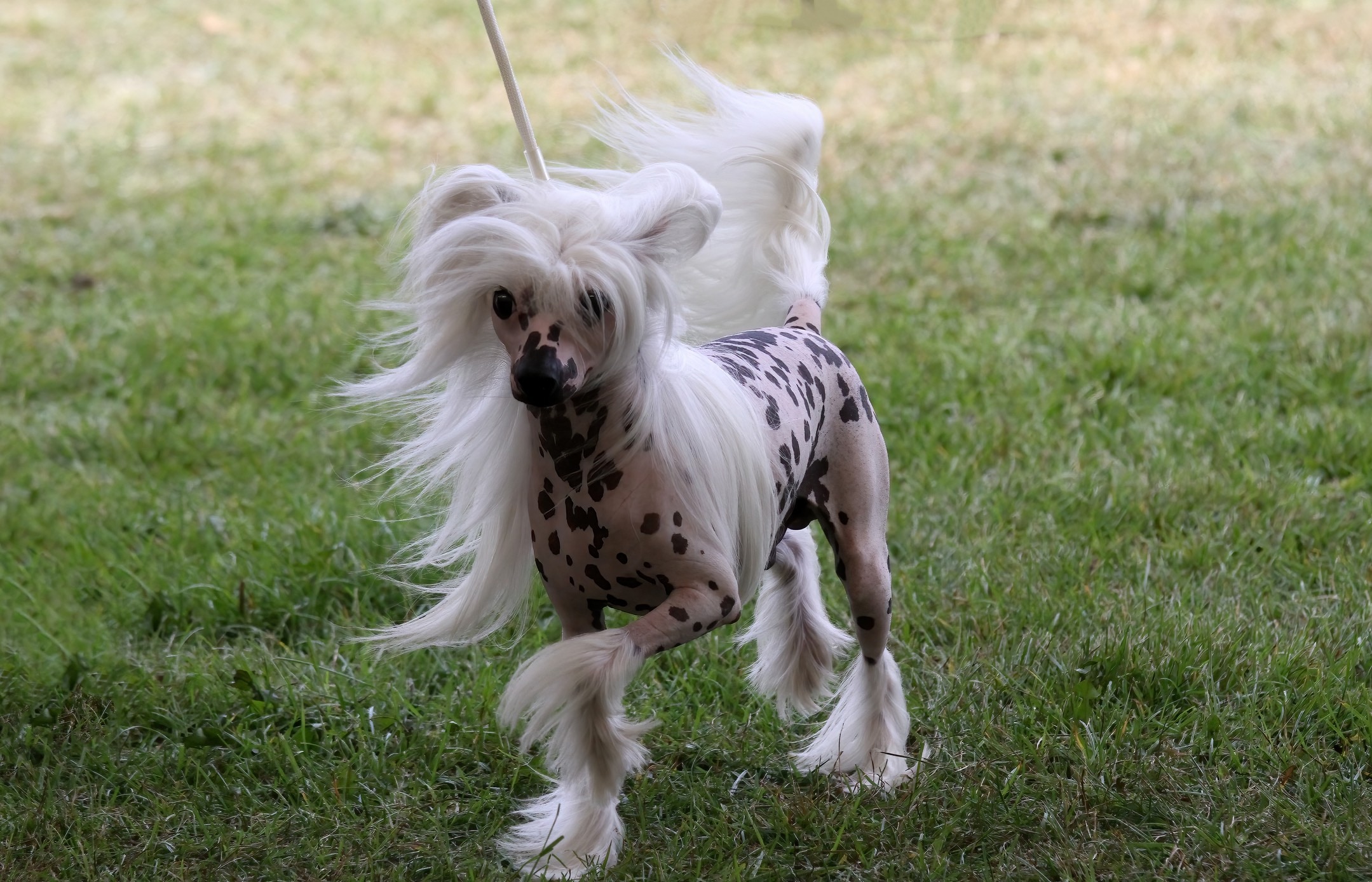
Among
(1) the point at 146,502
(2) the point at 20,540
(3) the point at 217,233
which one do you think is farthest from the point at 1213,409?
(3) the point at 217,233

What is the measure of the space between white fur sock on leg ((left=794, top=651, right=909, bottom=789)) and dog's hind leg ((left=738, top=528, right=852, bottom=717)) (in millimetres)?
74

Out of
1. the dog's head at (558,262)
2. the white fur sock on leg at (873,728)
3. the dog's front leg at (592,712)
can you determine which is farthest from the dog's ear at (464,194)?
the white fur sock on leg at (873,728)

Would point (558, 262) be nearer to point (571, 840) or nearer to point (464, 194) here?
point (464, 194)

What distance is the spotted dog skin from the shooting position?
7.46 ft

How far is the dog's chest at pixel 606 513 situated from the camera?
2.27 metres

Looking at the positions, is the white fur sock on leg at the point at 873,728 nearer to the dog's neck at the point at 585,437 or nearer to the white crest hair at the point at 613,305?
the white crest hair at the point at 613,305

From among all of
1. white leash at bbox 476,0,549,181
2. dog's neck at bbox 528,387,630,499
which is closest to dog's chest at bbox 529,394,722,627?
dog's neck at bbox 528,387,630,499

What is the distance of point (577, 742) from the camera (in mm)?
2383

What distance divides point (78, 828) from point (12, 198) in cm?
622

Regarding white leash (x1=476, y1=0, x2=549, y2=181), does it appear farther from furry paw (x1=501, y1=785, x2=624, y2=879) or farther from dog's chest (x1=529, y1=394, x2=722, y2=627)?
furry paw (x1=501, y1=785, x2=624, y2=879)

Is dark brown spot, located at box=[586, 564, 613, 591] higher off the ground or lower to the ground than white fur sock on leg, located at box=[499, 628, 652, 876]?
higher

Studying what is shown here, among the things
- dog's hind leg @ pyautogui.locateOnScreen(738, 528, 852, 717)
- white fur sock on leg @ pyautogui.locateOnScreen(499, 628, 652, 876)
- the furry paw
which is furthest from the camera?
dog's hind leg @ pyautogui.locateOnScreen(738, 528, 852, 717)

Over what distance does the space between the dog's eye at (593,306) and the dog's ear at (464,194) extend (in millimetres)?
214

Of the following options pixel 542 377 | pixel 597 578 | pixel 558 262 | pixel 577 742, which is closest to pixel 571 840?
pixel 577 742
